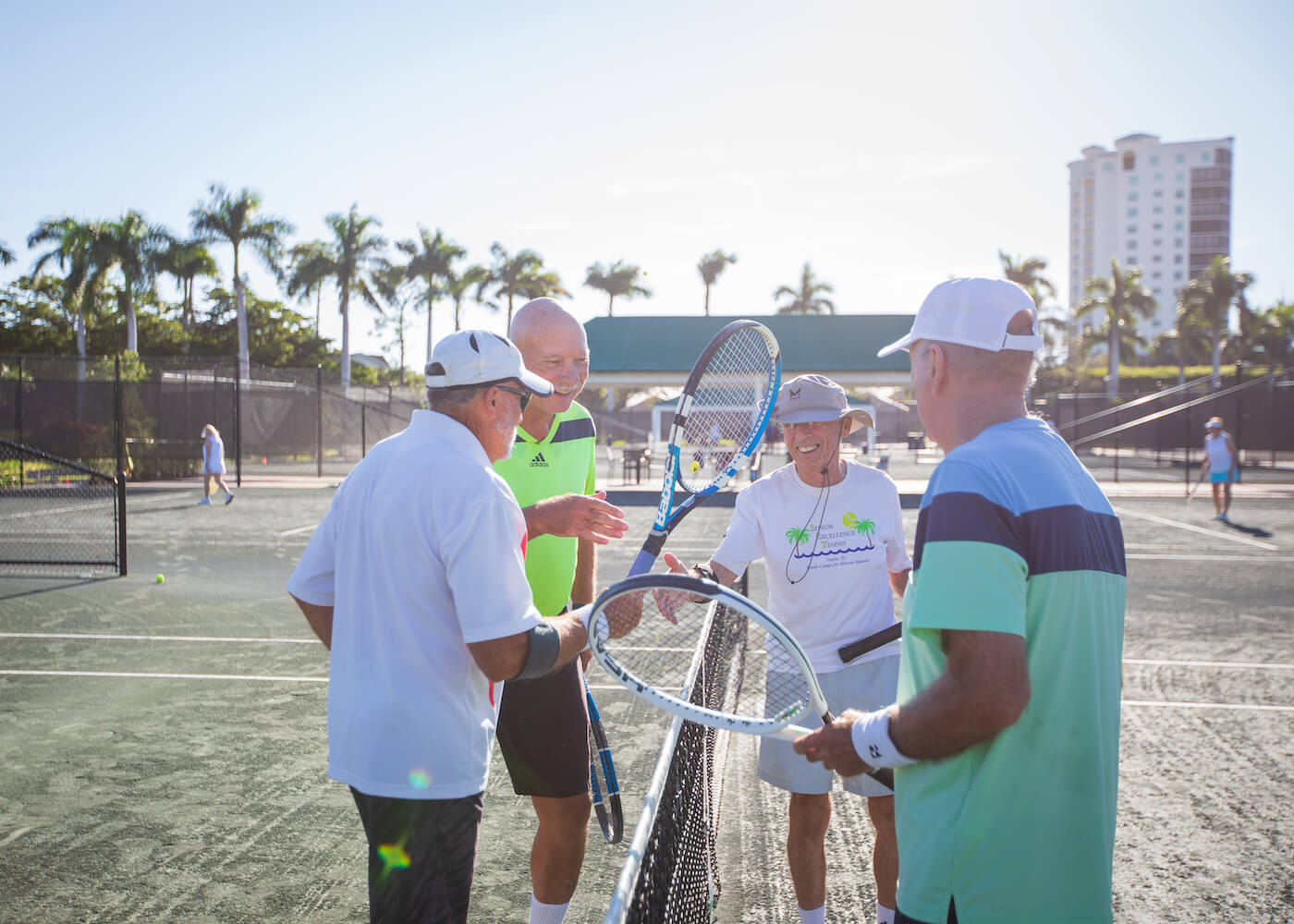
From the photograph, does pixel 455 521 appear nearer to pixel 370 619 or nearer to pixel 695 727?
pixel 370 619

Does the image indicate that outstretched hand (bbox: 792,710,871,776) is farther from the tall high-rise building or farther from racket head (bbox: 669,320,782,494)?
the tall high-rise building

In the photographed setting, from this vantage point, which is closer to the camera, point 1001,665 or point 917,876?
point 1001,665

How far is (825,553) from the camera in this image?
3.76 metres

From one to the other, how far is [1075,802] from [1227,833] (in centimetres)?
329

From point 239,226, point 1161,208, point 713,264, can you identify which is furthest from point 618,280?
point 1161,208

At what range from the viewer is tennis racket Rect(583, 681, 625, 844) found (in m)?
3.64

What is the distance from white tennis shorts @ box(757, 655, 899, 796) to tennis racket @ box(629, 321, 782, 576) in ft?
2.95

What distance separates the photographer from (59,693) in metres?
6.64

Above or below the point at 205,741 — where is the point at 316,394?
above

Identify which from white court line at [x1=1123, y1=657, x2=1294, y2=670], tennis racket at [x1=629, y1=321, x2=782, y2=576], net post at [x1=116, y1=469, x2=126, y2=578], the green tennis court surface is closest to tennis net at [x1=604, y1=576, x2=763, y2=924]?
the green tennis court surface

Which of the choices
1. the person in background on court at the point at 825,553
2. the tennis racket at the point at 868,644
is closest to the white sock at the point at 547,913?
the person in background on court at the point at 825,553

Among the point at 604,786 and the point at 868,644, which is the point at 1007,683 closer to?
the point at 868,644

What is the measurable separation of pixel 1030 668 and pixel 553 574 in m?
1.86

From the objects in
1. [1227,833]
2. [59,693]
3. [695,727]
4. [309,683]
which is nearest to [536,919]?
[695,727]
